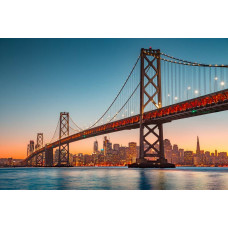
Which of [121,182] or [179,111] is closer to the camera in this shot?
[121,182]

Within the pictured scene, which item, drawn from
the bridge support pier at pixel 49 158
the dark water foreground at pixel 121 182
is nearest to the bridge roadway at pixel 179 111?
the dark water foreground at pixel 121 182

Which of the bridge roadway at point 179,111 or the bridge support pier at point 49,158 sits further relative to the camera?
the bridge support pier at point 49,158

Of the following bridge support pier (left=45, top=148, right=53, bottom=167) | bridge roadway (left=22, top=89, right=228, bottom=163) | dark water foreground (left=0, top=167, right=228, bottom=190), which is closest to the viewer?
dark water foreground (left=0, top=167, right=228, bottom=190)

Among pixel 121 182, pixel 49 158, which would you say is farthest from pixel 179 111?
pixel 49 158

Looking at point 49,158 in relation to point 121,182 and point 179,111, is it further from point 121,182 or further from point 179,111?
point 121,182

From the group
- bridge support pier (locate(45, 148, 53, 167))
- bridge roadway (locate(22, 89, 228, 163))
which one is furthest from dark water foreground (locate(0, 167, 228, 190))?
bridge support pier (locate(45, 148, 53, 167))

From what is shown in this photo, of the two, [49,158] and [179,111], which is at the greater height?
[179,111]

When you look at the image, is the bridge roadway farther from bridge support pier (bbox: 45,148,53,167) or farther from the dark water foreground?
bridge support pier (bbox: 45,148,53,167)

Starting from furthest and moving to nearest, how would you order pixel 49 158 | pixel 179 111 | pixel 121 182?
pixel 49 158 → pixel 179 111 → pixel 121 182

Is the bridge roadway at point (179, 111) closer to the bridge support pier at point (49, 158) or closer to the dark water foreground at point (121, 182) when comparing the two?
the dark water foreground at point (121, 182)

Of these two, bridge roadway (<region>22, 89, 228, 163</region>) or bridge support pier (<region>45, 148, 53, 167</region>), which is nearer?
bridge roadway (<region>22, 89, 228, 163</region>)

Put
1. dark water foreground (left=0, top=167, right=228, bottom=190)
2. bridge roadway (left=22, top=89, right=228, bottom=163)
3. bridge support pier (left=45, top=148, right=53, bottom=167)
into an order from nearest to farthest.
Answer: dark water foreground (left=0, top=167, right=228, bottom=190)
bridge roadway (left=22, top=89, right=228, bottom=163)
bridge support pier (left=45, top=148, right=53, bottom=167)
